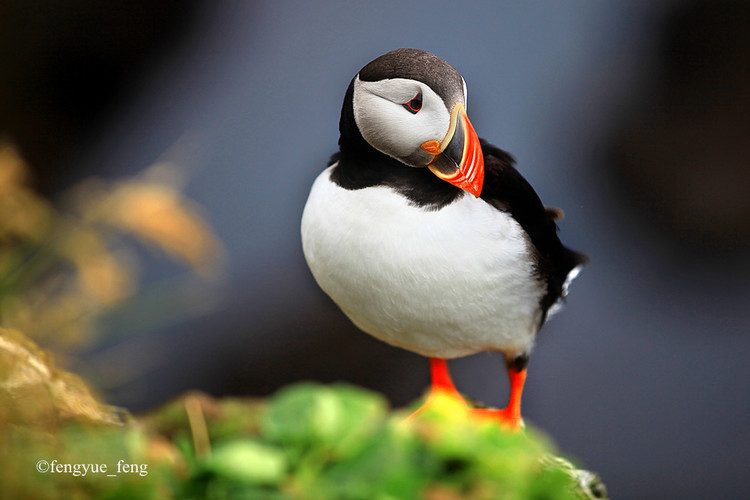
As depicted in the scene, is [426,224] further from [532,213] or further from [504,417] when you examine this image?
[504,417]

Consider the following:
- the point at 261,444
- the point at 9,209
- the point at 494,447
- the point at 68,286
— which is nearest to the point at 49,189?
the point at 68,286

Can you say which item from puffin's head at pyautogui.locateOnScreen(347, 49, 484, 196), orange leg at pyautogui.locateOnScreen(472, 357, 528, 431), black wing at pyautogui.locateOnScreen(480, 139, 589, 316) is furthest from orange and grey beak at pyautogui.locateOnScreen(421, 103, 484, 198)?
orange leg at pyautogui.locateOnScreen(472, 357, 528, 431)

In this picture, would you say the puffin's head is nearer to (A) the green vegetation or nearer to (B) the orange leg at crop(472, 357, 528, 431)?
(A) the green vegetation

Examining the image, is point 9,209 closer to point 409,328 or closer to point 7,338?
point 7,338

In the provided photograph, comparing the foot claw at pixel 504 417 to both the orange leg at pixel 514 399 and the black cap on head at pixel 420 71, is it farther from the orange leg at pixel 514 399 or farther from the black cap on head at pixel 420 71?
the black cap on head at pixel 420 71

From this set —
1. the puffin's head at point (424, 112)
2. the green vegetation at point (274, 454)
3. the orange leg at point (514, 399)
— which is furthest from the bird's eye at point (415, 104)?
the orange leg at point (514, 399)

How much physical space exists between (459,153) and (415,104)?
77 mm

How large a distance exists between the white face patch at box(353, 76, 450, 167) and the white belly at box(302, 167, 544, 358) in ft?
0.26

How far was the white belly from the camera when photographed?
921 mm

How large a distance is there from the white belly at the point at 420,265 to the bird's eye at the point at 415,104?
0.13 m

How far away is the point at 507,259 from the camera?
0.99 m

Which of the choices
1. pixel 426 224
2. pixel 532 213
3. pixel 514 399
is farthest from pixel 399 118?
pixel 514 399

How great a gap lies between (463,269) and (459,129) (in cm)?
21

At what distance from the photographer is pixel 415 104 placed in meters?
0.82
